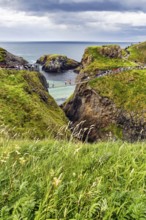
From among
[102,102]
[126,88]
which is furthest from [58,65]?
[102,102]

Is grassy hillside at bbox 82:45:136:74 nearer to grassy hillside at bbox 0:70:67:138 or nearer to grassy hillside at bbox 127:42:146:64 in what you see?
grassy hillside at bbox 0:70:67:138

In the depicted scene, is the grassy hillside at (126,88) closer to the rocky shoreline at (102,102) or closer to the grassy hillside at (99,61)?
the rocky shoreline at (102,102)

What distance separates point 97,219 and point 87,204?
1.30ft

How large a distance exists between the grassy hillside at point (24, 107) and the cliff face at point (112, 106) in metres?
9.58

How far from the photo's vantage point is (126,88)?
69.7 m

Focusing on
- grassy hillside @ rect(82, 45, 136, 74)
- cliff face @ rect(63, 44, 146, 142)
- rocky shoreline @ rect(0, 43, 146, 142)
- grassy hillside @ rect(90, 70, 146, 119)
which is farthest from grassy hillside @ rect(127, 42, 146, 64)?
cliff face @ rect(63, 44, 146, 142)

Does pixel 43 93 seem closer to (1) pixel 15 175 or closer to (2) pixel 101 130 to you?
(2) pixel 101 130

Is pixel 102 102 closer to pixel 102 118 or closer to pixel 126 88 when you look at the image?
pixel 102 118

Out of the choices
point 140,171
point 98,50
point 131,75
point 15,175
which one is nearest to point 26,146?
point 15,175

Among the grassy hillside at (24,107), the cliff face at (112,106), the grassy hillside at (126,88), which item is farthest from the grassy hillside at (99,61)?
the grassy hillside at (24,107)

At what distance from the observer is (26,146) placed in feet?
29.6

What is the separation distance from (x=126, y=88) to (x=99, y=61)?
816 inches

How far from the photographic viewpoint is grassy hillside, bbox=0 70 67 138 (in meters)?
39.1

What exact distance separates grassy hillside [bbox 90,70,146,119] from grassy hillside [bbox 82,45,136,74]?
849cm
